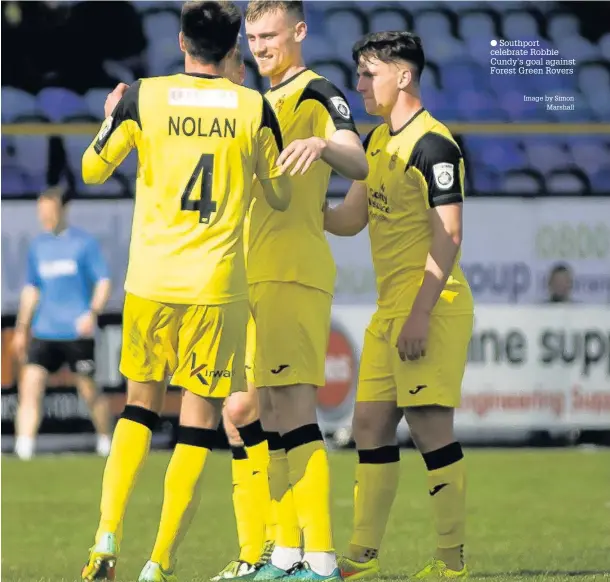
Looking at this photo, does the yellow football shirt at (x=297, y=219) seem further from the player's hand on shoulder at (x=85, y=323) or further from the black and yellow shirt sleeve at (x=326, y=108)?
the player's hand on shoulder at (x=85, y=323)

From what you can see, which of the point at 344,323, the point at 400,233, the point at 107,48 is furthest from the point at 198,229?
the point at 107,48

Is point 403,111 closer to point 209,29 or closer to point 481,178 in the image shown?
point 209,29

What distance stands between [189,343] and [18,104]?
10.1 metres

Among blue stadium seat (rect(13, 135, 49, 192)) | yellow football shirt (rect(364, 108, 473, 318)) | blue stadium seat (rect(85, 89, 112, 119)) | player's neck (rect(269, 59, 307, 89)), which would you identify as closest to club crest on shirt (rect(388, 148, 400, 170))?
yellow football shirt (rect(364, 108, 473, 318))

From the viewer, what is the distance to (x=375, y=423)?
5.75m

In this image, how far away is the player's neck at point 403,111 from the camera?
5.76 m

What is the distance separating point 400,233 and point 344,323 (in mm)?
7663

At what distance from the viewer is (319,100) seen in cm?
529

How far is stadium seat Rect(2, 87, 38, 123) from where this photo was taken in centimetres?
1444

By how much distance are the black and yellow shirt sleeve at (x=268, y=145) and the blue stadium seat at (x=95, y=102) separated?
960 centimetres

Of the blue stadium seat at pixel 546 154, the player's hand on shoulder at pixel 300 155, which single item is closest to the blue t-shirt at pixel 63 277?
the blue stadium seat at pixel 546 154

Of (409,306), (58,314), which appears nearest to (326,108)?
(409,306)

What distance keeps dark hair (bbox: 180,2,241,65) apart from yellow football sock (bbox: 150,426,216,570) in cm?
128

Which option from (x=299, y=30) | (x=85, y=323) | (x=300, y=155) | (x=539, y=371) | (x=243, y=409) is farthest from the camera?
(x=539, y=371)
